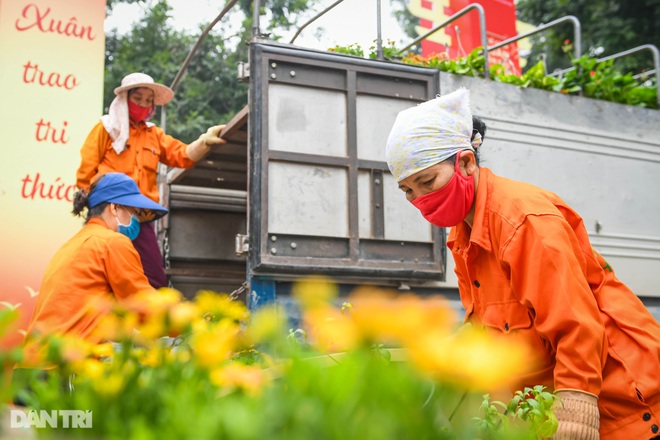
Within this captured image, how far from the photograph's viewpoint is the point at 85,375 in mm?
897

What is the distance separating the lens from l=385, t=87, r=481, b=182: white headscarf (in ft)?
7.92

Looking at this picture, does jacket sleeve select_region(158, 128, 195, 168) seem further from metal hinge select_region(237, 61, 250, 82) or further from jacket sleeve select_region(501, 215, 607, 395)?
jacket sleeve select_region(501, 215, 607, 395)

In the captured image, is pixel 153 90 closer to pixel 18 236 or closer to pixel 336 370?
pixel 18 236

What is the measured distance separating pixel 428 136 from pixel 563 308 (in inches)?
26.7

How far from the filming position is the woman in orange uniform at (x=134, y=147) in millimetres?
5188

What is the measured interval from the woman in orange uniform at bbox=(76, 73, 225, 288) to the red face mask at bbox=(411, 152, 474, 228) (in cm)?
293

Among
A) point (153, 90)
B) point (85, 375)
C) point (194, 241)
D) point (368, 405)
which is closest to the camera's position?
point (368, 405)

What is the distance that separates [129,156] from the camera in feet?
17.5

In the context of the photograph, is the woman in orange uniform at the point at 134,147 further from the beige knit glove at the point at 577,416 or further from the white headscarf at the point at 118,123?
the beige knit glove at the point at 577,416

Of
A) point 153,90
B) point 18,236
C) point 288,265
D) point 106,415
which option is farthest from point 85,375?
point 18,236

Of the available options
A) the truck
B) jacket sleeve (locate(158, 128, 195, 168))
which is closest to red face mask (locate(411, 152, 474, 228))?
the truck

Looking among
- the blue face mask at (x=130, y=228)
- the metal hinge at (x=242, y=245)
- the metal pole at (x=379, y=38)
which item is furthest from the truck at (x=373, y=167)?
the blue face mask at (x=130, y=228)

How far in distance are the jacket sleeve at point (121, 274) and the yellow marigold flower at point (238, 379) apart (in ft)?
8.84

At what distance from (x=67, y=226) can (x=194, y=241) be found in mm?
1198
